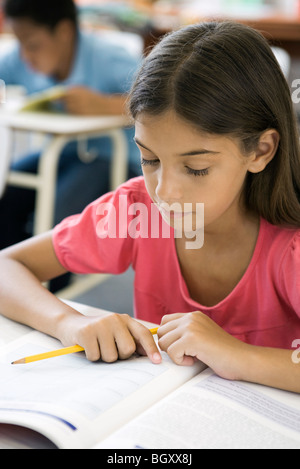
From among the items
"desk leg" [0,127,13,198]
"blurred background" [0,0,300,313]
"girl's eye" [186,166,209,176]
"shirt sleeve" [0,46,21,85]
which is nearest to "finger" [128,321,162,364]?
"girl's eye" [186,166,209,176]

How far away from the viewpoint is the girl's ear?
2.97ft

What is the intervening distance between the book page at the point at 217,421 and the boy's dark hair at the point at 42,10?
1982 mm

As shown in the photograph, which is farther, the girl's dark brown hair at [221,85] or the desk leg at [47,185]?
the desk leg at [47,185]

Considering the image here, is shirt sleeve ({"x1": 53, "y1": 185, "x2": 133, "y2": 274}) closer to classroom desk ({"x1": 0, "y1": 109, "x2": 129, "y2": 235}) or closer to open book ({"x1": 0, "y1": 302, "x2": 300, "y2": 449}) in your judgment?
open book ({"x1": 0, "y1": 302, "x2": 300, "y2": 449})

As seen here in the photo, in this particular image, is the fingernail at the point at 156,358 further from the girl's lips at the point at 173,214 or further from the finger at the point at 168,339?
the girl's lips at the point at 173,214

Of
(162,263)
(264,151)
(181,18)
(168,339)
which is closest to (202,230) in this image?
(162,263)

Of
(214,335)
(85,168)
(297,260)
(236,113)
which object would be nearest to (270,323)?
(297,260)

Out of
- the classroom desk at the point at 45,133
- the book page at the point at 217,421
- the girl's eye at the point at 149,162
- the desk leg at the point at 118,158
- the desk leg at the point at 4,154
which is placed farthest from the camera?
the desk leg at the point at 118,158

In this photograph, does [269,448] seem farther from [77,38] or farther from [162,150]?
[77,38]

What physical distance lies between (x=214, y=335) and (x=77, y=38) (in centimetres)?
199

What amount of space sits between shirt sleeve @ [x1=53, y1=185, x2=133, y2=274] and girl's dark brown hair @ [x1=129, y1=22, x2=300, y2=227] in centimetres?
21

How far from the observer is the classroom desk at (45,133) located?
2.03 meters

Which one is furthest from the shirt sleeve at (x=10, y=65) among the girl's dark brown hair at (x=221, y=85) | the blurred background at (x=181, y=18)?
the girl's dark brown hair at (x=221, y=85)

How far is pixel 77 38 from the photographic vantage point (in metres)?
2.49
